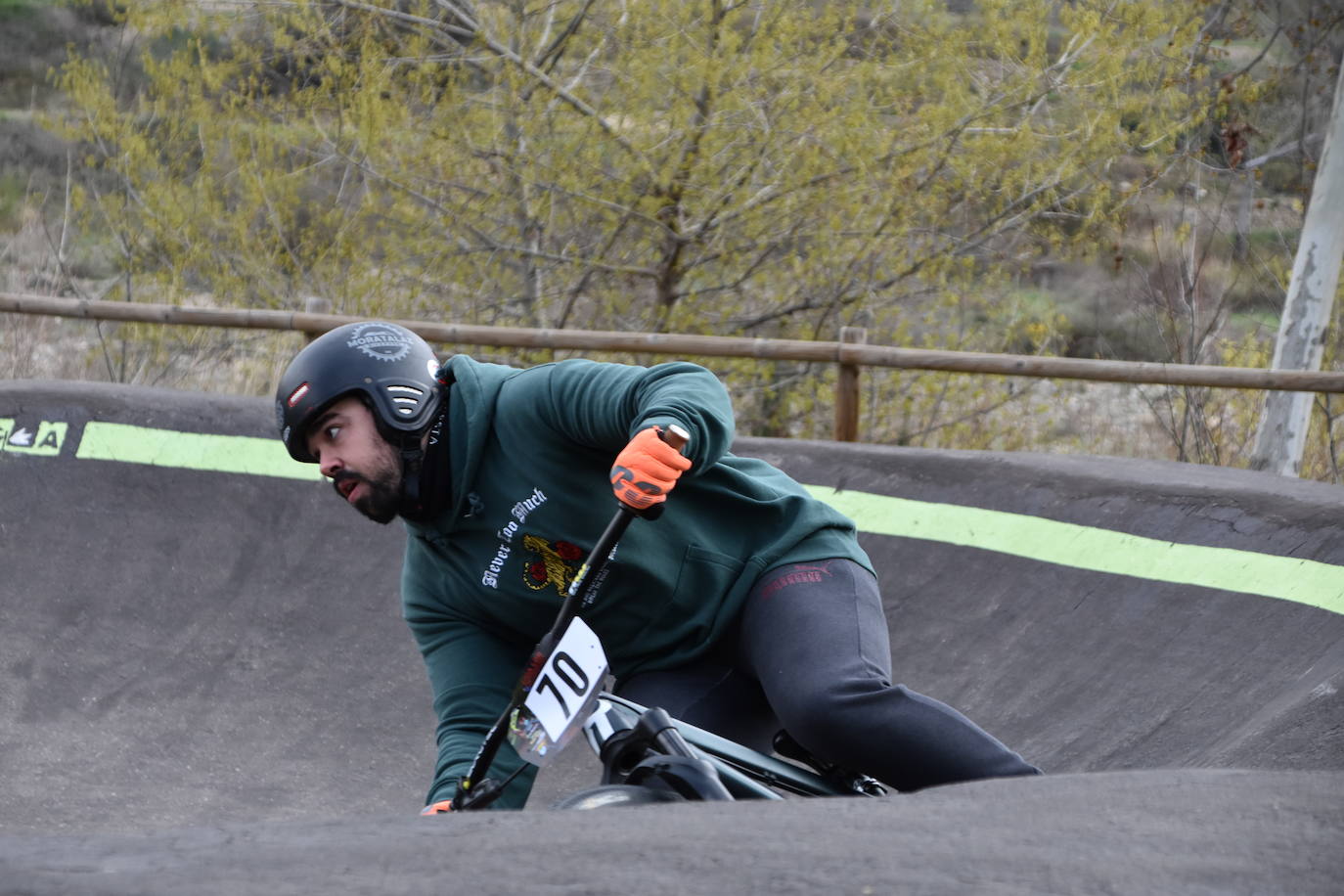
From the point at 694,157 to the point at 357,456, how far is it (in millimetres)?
7278

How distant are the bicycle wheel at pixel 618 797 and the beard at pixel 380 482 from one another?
80 cm

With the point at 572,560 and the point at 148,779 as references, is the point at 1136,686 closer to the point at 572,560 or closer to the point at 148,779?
the point at 572,560

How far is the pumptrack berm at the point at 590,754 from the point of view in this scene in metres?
1.86

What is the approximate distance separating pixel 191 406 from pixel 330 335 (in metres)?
4.27

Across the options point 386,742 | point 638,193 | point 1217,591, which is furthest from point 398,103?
point 1217,591

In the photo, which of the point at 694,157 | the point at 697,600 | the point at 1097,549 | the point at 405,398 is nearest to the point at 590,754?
the point at 1097,549

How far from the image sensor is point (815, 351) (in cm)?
704

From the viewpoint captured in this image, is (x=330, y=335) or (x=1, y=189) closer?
(x=330, y=335)

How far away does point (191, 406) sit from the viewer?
23.4 ft

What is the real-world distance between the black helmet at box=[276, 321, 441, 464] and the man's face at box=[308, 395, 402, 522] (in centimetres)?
2

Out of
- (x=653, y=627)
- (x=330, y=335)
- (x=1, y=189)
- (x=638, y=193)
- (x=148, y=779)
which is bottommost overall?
(x=1, y=189)

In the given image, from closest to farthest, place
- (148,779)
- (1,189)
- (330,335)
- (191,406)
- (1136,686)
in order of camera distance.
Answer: (330,335), (1136,686), (148,779), (191,406), (1,189)

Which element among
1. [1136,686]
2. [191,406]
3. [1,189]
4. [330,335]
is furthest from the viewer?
[1,189]

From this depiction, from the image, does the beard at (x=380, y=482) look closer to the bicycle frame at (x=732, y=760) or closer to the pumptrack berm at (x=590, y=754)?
the bicycle frame at (x=732, y=760)
